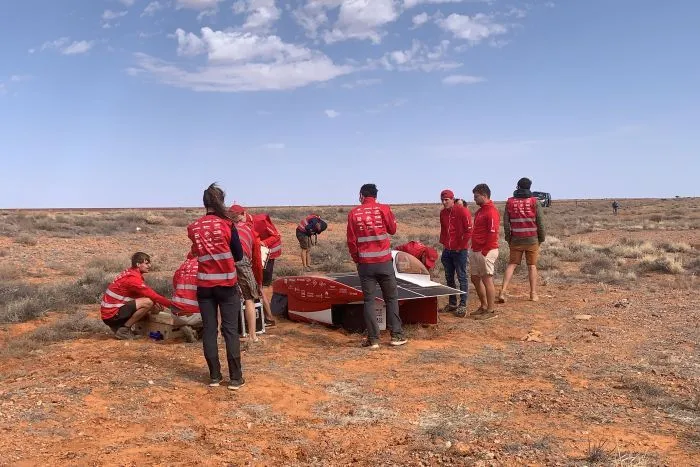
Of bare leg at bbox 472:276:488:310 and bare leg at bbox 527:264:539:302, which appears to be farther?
bare leg at bbox 527:264:539:302

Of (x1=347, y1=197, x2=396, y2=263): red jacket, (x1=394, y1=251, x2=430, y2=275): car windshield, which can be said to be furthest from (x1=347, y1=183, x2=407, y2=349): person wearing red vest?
(x1=394, y1=251, x2=430, y2=275): car windshield

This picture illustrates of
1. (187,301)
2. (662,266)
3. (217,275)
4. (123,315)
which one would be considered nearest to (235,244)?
(217,275)

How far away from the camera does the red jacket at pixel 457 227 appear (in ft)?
28.6

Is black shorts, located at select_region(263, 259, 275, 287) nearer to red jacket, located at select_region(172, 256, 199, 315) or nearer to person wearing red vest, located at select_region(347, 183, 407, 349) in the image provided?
red jacket, located at select_region(172, 256, 199, 315)

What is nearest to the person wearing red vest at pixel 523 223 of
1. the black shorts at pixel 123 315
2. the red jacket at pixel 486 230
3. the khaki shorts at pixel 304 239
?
the red jacket at pixel 486 230

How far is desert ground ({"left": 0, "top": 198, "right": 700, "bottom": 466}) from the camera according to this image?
4145 millimetres

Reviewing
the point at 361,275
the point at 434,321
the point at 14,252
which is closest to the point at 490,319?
the point at 434,321

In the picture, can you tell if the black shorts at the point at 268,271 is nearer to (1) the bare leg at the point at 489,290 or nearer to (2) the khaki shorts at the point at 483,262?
(2) the khaki shorts at the point at 483,262

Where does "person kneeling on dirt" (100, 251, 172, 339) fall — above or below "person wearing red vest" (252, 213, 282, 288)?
below

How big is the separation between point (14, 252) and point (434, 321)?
1472 centimetres

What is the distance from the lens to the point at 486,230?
8742mm

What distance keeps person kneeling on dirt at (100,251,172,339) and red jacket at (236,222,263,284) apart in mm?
1124

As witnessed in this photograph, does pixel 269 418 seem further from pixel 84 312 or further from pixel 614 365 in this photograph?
pixel 84 312

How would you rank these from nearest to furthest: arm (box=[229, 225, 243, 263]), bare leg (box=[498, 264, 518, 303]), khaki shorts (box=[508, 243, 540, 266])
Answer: arm (box=[229, 225, 243, 263]) < khaki shorts (box=[508, 243, 540, 266]) < bare leg (box=[498, 264, 518, 303])
